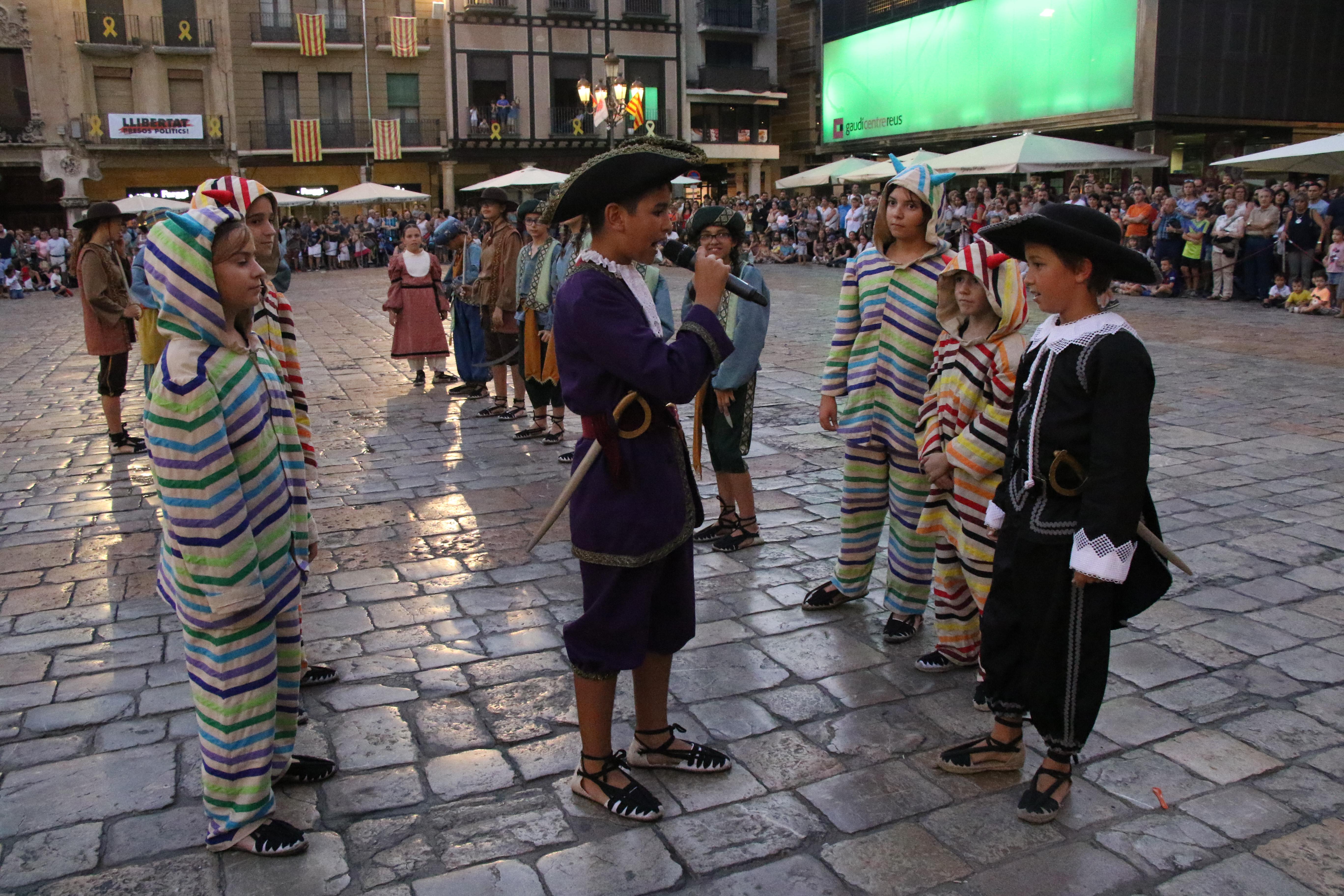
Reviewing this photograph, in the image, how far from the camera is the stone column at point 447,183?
38.4 meters

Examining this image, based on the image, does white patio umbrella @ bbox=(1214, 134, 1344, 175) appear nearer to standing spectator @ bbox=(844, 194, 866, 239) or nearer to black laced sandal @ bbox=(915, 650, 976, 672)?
standing spectator @ bbox=(844, 194, 866, 239)

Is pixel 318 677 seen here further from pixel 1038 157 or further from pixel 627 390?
pixel 1038 157

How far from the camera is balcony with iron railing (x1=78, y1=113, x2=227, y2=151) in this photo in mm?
33844

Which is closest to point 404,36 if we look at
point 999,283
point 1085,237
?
point 999,283

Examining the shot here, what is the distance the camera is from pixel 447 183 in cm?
3853

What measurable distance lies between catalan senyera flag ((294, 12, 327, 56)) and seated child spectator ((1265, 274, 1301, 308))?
30.9 m

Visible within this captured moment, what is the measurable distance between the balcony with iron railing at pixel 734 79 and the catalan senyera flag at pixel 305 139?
14.0 meters

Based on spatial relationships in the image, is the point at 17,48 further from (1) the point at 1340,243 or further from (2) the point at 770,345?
(1) the point at 1340,243

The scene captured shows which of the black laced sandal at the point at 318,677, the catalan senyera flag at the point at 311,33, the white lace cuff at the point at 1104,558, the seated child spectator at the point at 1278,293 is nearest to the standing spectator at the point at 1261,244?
the seated child spectator at the point at 1278,293

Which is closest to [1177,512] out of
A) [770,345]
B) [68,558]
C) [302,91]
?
[68,558]

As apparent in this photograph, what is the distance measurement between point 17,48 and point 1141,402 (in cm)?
3871

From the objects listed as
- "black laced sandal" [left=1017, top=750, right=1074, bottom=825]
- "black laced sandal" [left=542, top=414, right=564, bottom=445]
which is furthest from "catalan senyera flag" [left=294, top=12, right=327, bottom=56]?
"black laced sandal" [left=1017, top=750, right=1074, bottom=825]

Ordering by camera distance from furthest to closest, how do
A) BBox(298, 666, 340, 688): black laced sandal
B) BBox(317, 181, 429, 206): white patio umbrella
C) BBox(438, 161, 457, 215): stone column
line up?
BBox(438, 161, 457, 215): stone column, BBox(317, 181, 429, 206): white patio umbrella, BBox(298, 666, 340, 688): black laced sandal

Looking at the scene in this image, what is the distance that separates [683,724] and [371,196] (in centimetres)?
2957
